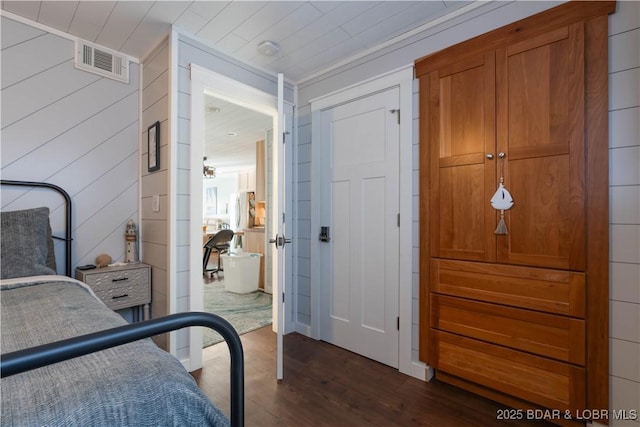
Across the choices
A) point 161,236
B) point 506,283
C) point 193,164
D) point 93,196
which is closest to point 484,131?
point 506,283

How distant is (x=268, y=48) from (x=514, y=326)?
2.58 meters

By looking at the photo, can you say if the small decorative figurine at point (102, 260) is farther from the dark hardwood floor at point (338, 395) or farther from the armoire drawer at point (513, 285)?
the armoire drawer at point (513, 285)

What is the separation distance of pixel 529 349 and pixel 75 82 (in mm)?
3549

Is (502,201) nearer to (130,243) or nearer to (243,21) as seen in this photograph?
(243,21)

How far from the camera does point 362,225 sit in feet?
8.21

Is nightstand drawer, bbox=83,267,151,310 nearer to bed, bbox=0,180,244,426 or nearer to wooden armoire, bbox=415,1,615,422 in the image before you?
bed, bbox=0,180,244,426

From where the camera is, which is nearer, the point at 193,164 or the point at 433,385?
the point at 433,385

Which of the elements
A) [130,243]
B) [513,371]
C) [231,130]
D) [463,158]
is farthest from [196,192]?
[231,130]

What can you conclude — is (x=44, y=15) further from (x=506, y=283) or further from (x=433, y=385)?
(x=433, y=385)

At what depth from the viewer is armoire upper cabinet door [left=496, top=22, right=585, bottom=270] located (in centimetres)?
156

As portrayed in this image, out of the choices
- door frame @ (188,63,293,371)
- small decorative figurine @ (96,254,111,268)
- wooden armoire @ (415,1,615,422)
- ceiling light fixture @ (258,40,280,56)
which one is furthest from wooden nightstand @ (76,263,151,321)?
wooden armoire @ (415,1,615,422)

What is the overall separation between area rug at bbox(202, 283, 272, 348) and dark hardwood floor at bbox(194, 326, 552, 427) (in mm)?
480

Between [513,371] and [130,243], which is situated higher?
Result: [130,243]

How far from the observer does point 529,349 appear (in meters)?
1.68
